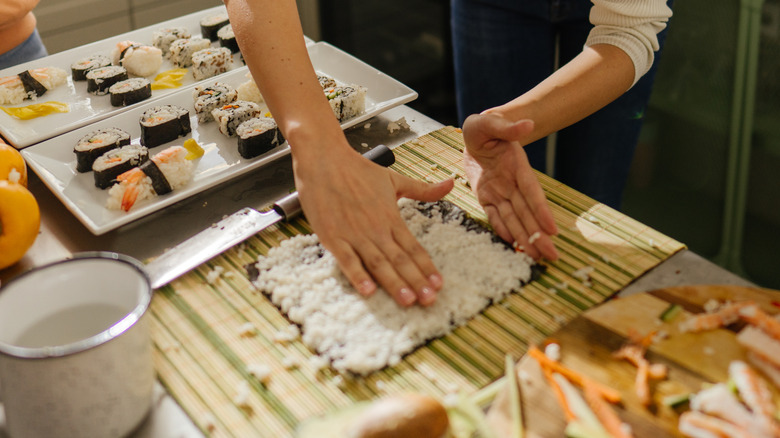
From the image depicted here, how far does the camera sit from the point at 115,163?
1.19m

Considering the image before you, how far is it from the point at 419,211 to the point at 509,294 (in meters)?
0.24

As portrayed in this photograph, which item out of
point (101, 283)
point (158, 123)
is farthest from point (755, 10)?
point (101, 283)

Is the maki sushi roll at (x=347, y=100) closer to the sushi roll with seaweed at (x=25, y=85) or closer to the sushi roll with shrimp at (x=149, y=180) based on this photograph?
the sushi roll with shrimp at (x=149, y=180)

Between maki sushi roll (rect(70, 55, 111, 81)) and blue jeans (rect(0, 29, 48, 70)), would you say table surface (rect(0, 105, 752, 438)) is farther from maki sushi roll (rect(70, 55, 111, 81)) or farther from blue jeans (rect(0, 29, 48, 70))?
blue jeans (rect(0, 29, 48, 70))

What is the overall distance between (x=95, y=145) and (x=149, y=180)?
177 millimetres

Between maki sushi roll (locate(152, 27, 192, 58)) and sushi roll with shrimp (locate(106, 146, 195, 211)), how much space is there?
1.92 ft

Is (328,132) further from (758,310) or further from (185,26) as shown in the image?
(185,26)

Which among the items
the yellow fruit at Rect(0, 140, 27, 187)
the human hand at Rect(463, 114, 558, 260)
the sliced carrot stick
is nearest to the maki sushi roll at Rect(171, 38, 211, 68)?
the yellow fruit at Rect(0, 140, 27, 187)

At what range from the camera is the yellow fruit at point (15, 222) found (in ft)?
3.19

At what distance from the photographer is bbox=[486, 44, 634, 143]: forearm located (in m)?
1.24

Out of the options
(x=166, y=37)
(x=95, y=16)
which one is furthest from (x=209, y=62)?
(x=95, y=16)

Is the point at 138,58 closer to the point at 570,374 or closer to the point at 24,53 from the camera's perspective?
the point at 24,53

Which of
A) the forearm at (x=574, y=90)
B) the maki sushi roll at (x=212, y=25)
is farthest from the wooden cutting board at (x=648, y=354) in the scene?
the maki sushi roll at (x=212, y=25)

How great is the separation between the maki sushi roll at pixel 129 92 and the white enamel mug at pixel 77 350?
0.72 m
